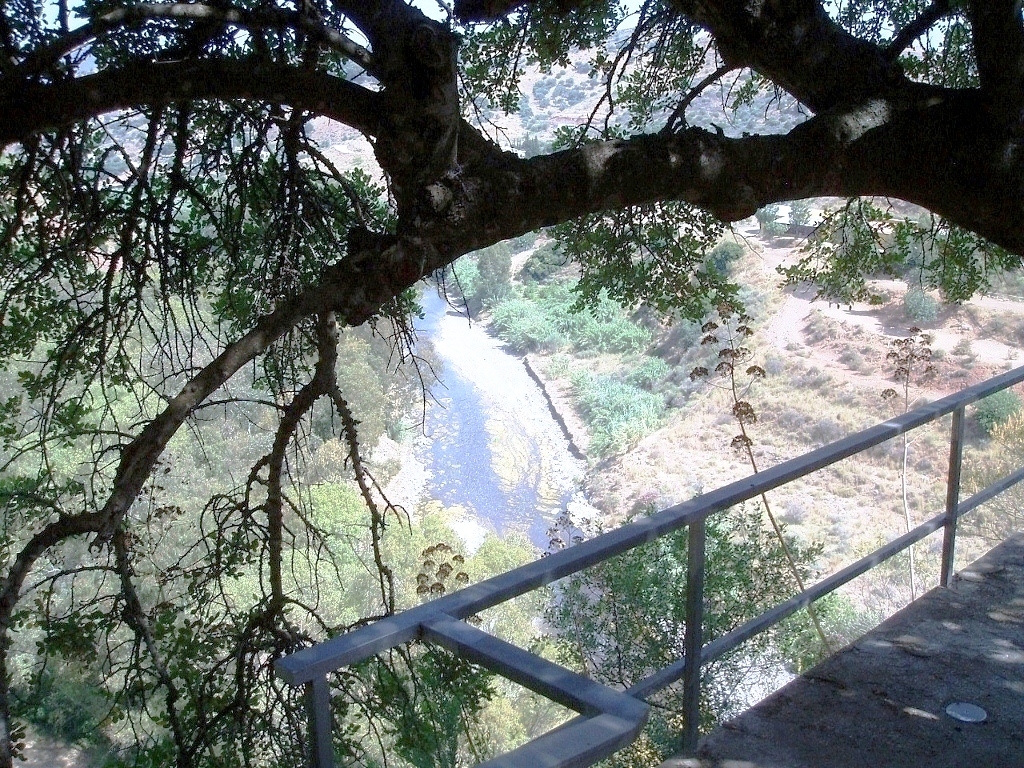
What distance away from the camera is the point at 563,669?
1.15m

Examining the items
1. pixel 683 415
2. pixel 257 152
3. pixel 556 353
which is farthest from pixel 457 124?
pixel 556 353

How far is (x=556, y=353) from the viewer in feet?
70.6

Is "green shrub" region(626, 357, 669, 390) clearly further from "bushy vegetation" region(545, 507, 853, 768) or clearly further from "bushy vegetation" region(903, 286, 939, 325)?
"bushy vegetation" region(545, 507, 853, 768)

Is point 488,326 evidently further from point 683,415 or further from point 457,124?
point 457,124

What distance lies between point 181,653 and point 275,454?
110 centimetres

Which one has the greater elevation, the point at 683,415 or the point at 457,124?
the point at 683,415

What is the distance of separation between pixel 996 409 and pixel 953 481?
21.4 feet

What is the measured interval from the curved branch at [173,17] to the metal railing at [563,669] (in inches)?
71.2

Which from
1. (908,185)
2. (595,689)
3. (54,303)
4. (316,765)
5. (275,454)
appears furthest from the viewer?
(54,303)

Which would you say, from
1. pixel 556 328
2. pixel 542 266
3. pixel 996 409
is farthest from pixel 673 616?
pixel 556 328

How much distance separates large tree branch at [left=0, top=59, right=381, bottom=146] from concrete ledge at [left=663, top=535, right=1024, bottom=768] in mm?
2087

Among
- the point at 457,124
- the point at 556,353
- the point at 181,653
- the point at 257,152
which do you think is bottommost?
the point at 181,653

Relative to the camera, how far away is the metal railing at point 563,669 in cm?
103

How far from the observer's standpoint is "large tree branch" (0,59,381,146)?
100 inches
